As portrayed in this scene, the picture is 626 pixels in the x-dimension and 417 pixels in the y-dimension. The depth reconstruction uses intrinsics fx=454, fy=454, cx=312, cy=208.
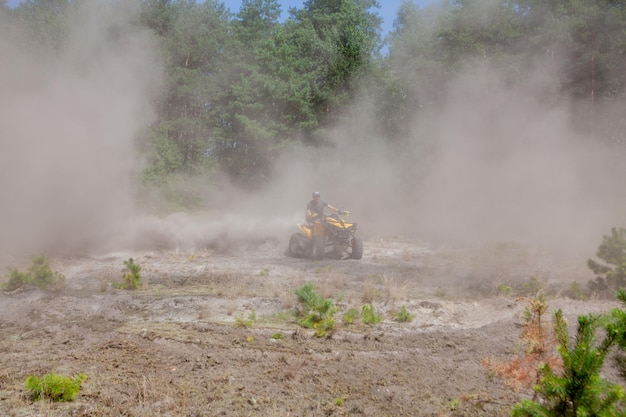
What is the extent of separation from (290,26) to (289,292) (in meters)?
27.3

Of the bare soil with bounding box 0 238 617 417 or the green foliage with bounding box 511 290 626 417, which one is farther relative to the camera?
the bare soil with bounding box 0 238 617 417

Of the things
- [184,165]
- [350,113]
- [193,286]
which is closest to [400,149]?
[350,113]

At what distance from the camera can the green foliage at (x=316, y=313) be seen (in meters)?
6.40

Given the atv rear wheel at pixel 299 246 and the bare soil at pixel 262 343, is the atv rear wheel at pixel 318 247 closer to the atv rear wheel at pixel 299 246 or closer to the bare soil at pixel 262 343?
the atv rear wheel at pixel 299 246

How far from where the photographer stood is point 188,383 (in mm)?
4355

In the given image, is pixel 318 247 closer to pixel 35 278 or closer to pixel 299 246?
pixel 299 246

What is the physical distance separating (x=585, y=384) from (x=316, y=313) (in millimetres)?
4980

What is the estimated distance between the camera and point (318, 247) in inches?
523

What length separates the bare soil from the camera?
4062 mm

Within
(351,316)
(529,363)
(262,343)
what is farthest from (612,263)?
(262,343)

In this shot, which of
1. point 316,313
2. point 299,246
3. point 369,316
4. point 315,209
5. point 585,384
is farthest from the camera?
point 299,246

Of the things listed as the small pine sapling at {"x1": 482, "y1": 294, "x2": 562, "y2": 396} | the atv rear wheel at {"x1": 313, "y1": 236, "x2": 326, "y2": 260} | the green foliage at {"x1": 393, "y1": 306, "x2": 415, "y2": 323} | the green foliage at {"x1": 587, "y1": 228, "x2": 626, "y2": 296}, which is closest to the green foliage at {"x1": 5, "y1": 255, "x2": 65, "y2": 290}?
the green foliage at {"x1": 393, "y1": 306, "x2": 415, "y2": 323}

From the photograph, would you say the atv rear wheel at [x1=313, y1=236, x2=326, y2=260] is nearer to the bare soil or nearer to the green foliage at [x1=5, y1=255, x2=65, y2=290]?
the bare soil

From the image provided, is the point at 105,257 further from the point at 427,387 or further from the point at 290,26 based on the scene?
the point at 290,26
